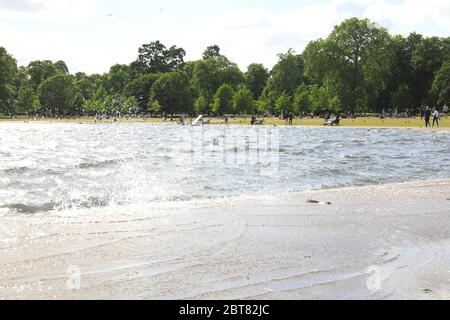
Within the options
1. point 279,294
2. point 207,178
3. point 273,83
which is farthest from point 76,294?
point 273,83

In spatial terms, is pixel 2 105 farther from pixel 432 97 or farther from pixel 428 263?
pixel 428 263

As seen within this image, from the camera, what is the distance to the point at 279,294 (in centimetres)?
557

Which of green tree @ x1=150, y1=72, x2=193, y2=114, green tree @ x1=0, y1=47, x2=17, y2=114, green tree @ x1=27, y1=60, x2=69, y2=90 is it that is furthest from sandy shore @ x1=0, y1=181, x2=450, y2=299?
green tree @ x1=27, y1=60, x2=69, y2=90

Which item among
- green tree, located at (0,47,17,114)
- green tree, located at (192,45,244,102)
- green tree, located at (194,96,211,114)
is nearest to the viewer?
green tree, located at (194,96,211,114)

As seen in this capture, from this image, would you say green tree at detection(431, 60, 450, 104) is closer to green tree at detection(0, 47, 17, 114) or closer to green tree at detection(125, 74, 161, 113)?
green tree at detection(125, 74, 161, 113)

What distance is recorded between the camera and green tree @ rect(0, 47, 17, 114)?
154m

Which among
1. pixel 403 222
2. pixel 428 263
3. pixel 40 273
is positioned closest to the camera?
pixel 40 273

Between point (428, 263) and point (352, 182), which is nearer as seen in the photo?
point (428, 263)

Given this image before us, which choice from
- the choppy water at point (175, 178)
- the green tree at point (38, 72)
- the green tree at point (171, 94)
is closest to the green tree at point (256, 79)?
the green tree at point (171, 94)

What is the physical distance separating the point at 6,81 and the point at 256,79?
6708 cm

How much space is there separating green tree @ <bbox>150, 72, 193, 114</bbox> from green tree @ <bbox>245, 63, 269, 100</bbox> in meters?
23.9

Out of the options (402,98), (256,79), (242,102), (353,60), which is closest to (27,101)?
(256,79)

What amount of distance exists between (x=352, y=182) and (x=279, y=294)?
478 inches

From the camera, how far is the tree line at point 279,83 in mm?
115375
